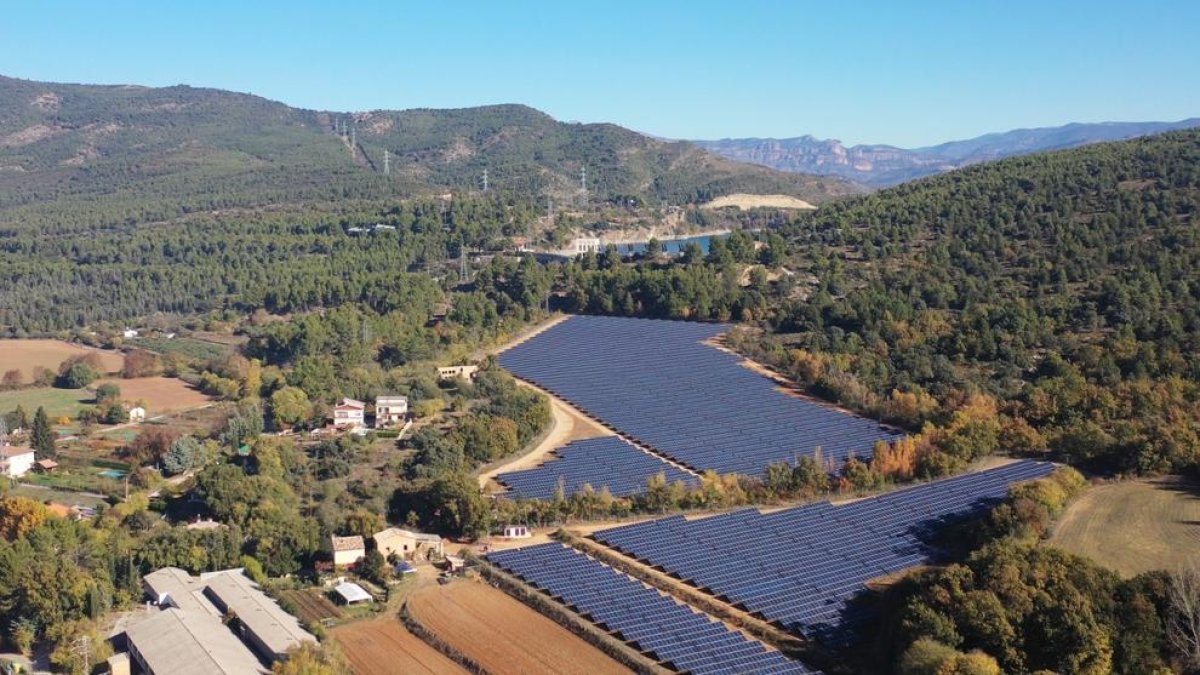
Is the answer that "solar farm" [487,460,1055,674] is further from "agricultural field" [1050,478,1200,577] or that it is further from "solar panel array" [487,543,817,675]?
"agricultural field" [1050,478,1200,577]

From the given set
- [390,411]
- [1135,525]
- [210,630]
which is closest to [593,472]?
[390,411]

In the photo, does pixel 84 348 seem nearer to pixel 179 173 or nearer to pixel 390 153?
pixel 179 173

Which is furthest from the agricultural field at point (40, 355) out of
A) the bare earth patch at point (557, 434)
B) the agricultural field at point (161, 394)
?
the bare earth patch at point (557, 434)

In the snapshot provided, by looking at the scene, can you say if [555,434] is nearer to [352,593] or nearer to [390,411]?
[390,411]

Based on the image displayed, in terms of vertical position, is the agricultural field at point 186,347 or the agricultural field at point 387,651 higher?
the agricultural field at point 387,651

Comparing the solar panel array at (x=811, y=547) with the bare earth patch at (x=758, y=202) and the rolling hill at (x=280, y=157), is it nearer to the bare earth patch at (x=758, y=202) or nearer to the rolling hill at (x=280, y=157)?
the rolling hill at (x=280, y=157)

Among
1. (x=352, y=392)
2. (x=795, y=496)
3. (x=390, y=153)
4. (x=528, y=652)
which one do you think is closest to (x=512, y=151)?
(x=390, y=153)

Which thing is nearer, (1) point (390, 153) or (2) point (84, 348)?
(2) point (84, 348)
